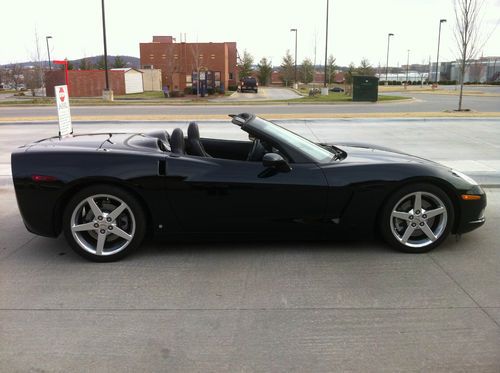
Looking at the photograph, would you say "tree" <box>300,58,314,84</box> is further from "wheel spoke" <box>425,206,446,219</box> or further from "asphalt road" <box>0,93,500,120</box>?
"wheel spoke" <box>425,206,446,219</box>

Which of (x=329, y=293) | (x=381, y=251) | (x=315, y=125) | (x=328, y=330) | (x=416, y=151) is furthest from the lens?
(x=315, y=125)

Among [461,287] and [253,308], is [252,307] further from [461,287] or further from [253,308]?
[461,287]

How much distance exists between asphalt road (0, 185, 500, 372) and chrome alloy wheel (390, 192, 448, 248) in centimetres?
17

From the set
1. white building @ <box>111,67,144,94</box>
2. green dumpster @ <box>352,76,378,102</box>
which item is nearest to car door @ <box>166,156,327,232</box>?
green dumpster @ <box>352,76,378,102</box>

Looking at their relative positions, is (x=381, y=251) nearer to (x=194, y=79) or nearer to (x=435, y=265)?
(x=435, y=265)

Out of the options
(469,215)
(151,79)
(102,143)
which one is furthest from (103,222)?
(151,79)

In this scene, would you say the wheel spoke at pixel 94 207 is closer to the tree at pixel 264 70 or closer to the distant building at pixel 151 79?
the distant building at pixel 151 79

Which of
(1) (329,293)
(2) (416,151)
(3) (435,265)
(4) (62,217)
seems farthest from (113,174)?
(2) (416,151)

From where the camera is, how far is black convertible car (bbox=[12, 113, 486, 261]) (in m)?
4.23

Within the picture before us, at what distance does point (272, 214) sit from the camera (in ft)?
14.2

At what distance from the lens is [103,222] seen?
4.23 m

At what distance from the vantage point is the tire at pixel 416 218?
4379 millimetres

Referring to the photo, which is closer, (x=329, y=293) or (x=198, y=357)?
(x=198, y=357)

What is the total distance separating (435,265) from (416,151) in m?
6.45
